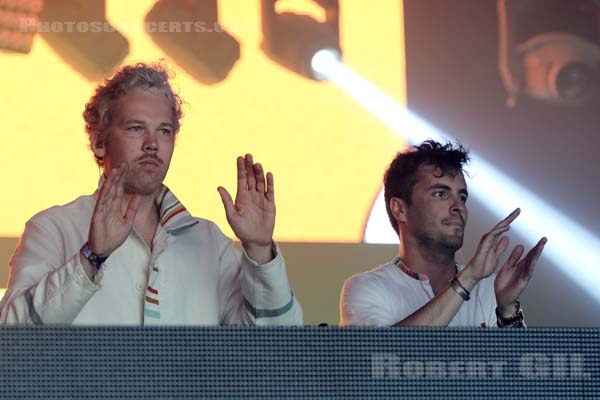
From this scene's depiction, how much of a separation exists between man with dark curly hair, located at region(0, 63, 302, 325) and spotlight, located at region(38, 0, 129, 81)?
4.81 feet

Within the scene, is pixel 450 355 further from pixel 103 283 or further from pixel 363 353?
pixel 103 283

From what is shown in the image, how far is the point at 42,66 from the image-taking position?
11.7 feet

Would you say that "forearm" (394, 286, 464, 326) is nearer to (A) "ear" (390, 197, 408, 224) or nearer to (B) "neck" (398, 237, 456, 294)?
(B) "neck" (398, 237, 456, 294)

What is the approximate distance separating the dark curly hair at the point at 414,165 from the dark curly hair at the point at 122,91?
79cm

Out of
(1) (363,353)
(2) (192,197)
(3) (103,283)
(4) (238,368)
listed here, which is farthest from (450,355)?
(2) (192,197)

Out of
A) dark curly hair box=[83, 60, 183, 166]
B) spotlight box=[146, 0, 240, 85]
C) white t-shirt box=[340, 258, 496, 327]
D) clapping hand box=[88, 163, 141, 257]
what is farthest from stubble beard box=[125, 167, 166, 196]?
spotlight box=[146, 0, 240, 85]

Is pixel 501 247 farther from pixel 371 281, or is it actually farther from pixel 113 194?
pixel 113 194

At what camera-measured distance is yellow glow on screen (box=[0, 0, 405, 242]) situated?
11.5ft

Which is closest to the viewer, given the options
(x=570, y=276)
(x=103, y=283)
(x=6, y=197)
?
(x=103, y=283)

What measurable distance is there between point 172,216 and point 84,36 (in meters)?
1.81

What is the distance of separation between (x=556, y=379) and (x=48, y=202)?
96.0 inches

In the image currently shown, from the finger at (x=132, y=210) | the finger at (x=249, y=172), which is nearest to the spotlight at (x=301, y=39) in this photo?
the finger at (x=249, y=172)

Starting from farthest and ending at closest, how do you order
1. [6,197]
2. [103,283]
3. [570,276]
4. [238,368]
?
[570,276], [6,197], [103,283], [238,368]

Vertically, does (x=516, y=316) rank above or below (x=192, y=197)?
below
